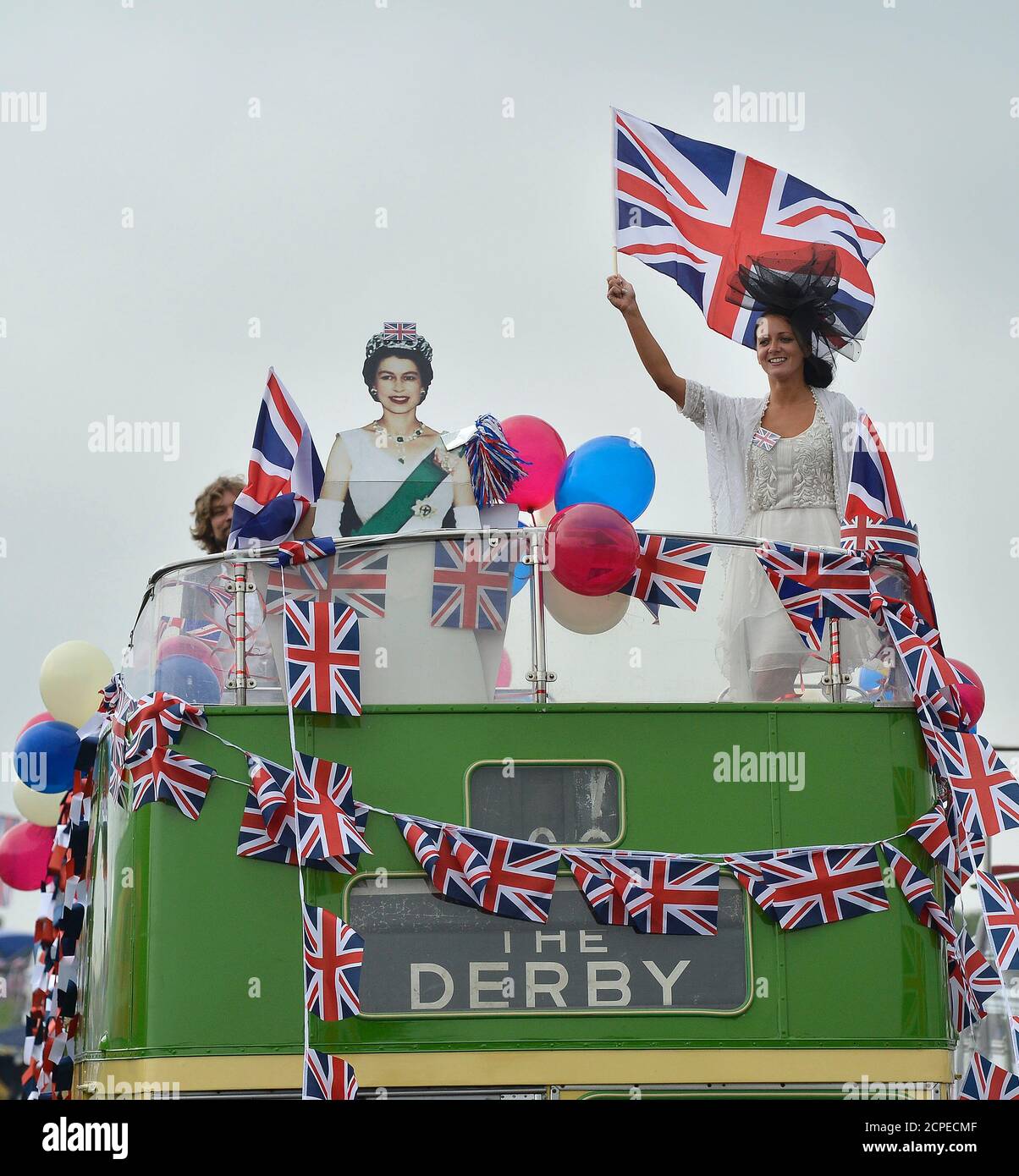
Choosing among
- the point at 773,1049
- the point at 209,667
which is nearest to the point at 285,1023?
the point at 209,667

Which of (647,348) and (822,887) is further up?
(647,348)

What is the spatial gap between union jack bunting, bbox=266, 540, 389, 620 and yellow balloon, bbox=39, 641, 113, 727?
343 centimetres

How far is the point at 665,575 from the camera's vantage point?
23.4ft

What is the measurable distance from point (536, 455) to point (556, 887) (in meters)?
3.27

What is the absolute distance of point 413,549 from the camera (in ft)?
23.6

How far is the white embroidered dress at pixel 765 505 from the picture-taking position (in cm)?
728

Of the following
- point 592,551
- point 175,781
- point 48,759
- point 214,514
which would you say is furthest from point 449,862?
point 214,514

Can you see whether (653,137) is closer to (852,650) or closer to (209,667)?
(852,650)

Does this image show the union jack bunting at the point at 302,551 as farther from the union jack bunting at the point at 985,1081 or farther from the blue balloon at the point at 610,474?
the union jack bunting at the point at 985,1081

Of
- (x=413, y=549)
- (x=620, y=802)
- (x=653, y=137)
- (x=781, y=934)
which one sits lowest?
(x=781, y=934)

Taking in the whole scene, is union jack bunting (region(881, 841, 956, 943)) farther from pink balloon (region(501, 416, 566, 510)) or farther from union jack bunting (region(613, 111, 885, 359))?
union jack bunting (region(613, 111, 885, 359))

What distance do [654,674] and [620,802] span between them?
1.74 feet

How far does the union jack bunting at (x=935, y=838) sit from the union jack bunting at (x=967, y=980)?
313mm

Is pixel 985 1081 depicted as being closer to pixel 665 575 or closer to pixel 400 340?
pixel 665 575
